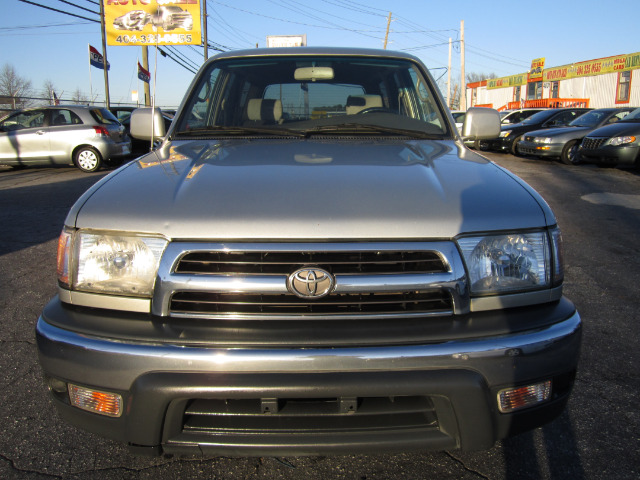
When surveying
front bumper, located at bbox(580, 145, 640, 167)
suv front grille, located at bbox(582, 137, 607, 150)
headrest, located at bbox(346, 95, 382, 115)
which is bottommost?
front bumper, located at bbox(580, 145, 640, 167)

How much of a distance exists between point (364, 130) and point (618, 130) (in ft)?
35.5

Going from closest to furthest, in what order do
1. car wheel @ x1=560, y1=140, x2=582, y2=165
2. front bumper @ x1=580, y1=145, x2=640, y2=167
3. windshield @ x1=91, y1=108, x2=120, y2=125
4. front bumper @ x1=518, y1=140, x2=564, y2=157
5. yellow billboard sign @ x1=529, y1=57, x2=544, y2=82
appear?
1. front bumper @ x1=580, y1=145, x2=640, y2=167
2. windshield @ x1=91, y1=108, x2=120, y2=125
3. car wheel @ x1=560, y1=140, x2=582, y2=165
4. front bumper @ x1=518, y1=140, x2=564, y2=157
5. yellow billboard sign @ x1=529, y1=57, x2=544, y2=82

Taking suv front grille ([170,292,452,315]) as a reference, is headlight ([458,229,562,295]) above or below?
above

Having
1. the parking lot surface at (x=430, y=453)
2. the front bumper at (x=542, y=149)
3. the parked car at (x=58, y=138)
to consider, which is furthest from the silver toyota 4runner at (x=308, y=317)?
the front bumper at (x=542, y=149)

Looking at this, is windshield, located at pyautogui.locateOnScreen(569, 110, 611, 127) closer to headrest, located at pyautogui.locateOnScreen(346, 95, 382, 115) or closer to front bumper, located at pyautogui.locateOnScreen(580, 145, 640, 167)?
front bumper, located at pyautogui.locateOnScreen(580, 145, 640, 167)

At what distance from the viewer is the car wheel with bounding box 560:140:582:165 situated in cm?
1323

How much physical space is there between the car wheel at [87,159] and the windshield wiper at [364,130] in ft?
35.6

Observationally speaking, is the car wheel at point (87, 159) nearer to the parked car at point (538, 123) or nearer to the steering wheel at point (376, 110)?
the steering wheel at point (376, 110)

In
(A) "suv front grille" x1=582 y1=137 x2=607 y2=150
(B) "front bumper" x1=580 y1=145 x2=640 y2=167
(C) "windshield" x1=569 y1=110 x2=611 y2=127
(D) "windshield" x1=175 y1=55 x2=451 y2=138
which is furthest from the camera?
(C) "windshield" x1=569 y1=110 x2=611 y2=127

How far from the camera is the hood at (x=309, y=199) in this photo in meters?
1.74

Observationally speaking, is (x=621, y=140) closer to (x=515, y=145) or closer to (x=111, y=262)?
(x=515, y=145)

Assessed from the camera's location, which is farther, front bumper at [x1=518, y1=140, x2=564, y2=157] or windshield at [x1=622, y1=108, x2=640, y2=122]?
front bumper at [x1=518, y1=140, x2=564, y2=157]

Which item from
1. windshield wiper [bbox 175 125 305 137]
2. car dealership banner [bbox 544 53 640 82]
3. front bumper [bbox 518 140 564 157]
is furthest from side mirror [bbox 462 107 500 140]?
car dealership banner [bbox 544 53 640 82]

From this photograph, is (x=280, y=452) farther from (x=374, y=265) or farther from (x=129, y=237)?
(x=129, y=237)
